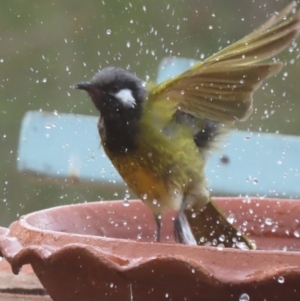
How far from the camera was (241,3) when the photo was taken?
24.2ft

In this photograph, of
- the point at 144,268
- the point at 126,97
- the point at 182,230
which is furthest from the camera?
the point at 126,97

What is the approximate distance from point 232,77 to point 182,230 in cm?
47

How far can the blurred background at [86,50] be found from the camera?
6.59m

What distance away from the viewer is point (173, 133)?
230 cm

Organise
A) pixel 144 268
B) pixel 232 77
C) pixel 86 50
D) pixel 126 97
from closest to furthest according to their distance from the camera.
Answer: pixel 144 268
pixel 232 77
pixel 126 97
pixel 86 50

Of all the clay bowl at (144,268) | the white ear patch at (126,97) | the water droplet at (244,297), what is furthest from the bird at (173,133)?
the water droplet at (244,297)

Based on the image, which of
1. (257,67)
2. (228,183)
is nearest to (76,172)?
(228,183)

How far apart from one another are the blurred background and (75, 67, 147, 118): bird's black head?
4.06 m

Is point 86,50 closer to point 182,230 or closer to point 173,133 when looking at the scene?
point 173,133

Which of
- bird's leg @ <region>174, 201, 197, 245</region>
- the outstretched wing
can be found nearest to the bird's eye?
the outstretched wing

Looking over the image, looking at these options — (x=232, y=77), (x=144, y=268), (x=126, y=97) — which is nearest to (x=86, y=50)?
(x=126, y=97)

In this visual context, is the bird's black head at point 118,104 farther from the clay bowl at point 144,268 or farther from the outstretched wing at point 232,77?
the clay bowl at point 144,268

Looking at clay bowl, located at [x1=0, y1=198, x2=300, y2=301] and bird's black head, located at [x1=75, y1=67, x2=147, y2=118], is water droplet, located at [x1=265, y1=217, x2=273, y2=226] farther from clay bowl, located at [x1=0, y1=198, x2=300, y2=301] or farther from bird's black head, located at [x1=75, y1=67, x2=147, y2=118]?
clay bowl, located at [x1=0, y1=198, x2=300, y2=301]

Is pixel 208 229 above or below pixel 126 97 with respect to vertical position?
below
